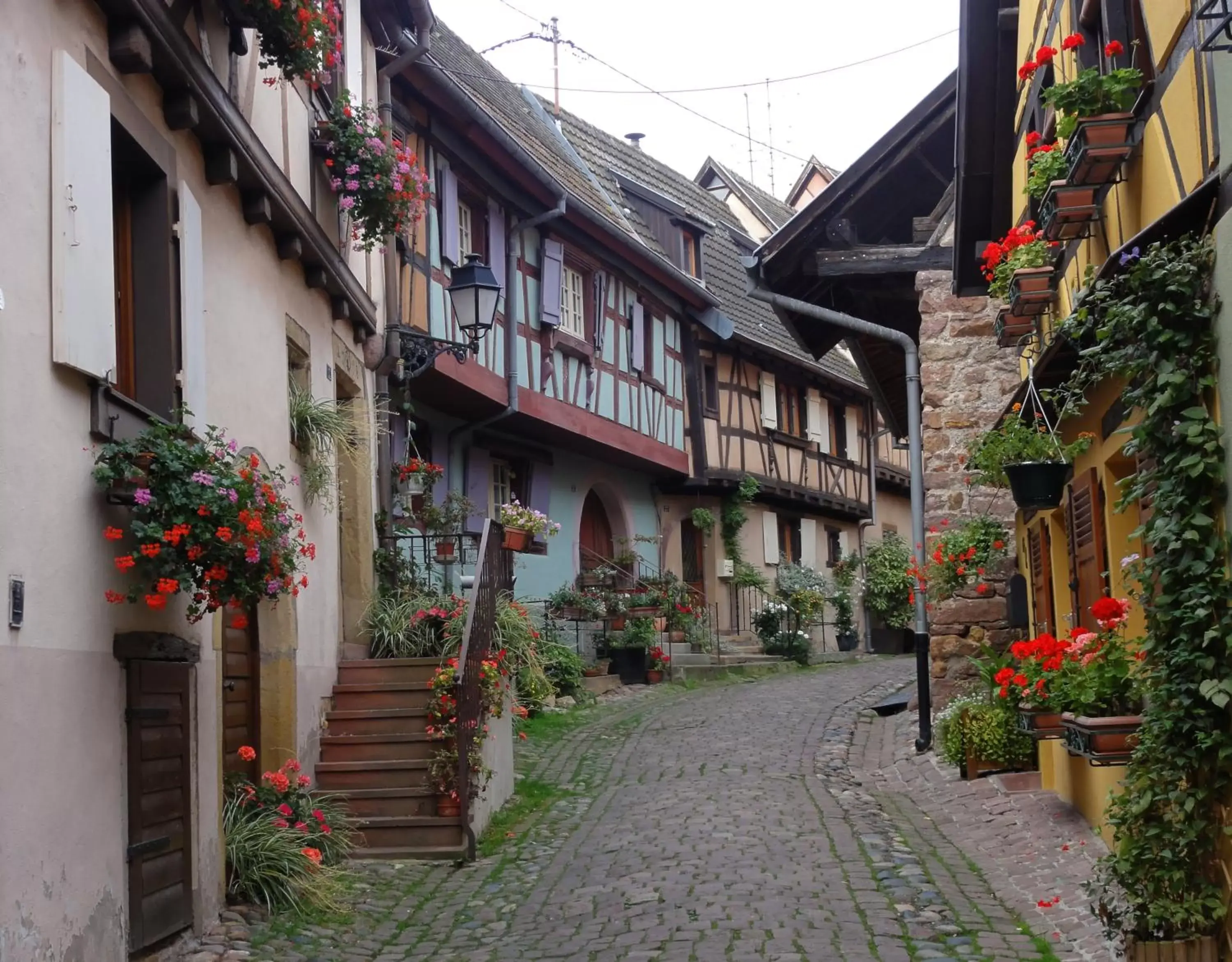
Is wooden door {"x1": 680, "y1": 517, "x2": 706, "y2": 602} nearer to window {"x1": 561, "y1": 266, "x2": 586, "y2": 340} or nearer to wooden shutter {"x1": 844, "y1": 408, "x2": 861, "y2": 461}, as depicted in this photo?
window {"x1": 561, "y1": 266, "x2": 586, "y2": 340}

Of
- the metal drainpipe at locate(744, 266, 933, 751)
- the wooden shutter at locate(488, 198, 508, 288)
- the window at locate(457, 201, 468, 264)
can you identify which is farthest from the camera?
the wooden shutter at locate(488, 198, 508, 288)

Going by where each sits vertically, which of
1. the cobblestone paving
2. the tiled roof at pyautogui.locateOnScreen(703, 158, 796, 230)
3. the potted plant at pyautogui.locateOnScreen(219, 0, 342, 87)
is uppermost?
the tiled roof at pyautogui.locateOnScreen(703, 158, 796, 230)

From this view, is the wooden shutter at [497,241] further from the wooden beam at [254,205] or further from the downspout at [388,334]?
the wooden beam at [254,205]

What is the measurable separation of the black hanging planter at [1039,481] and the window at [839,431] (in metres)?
19.5

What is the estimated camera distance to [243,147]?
24.5 ft

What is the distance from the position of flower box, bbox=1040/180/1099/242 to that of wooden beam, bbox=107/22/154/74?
13.5 ft

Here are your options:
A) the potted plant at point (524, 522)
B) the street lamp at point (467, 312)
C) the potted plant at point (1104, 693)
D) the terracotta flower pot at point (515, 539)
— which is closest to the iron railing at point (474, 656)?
the terracotta flower pot at point (515, 539)

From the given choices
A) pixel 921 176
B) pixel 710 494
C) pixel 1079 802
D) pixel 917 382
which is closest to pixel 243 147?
pixel 1079 802

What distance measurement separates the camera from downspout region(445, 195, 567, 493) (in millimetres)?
15734

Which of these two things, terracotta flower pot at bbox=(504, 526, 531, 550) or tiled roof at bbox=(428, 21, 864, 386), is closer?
terracotta flower pot at bbox=(504, 526, 531, 550)

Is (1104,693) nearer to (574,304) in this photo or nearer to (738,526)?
(574,304)

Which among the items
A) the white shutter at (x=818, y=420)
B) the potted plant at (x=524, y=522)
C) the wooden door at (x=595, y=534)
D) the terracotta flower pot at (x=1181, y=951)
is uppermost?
the white shutter at (x=818, y=420)

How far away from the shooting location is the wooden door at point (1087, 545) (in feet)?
25.0

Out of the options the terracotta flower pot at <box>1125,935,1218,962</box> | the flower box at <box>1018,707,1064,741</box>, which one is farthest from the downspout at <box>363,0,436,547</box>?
the terracotta flower pot at <box>1125,935,1218,962</box>
